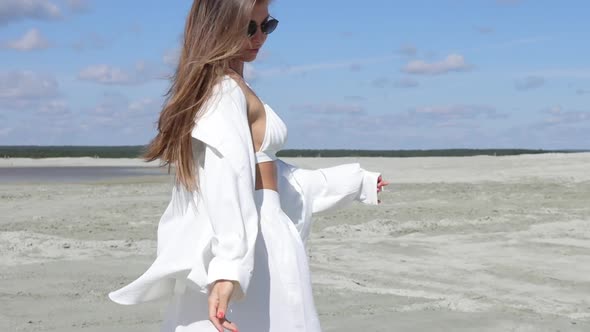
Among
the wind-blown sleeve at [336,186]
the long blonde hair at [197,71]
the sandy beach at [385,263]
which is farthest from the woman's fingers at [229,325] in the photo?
the sandy beach at [385,263]

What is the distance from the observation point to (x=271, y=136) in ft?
8.14

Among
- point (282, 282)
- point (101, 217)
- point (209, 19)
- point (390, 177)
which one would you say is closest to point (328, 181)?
point (282, 282)

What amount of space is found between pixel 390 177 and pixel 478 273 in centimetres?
1520

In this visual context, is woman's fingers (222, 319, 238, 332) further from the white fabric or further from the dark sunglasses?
the dark sunglasses

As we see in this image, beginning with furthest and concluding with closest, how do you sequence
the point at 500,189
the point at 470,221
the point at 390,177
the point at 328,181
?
the point at 390,177 < the point at 500,189 < the point at 470,221 < the point at 328,181

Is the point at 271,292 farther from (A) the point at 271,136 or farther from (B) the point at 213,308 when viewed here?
(A) the point at 271,136

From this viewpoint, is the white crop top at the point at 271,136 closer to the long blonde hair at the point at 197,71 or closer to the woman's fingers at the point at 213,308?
the long blonde hair at the point at 197,71

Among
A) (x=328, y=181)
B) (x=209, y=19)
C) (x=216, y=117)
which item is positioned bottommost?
(x=328, y=181)

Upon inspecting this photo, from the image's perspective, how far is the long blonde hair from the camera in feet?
7.86

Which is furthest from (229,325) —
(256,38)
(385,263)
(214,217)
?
(385,263)

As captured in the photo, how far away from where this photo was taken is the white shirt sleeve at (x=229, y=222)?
2242 millimetres

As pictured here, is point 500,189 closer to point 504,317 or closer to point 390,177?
point 390,177

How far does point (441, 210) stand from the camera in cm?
1307

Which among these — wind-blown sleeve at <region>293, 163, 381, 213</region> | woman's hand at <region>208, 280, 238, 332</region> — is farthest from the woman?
wind-blown sleeve at <region>293, 163, 381, 213</region>
